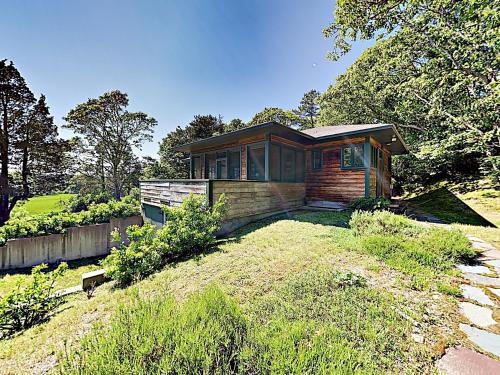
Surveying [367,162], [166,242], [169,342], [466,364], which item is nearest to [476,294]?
[466,364]

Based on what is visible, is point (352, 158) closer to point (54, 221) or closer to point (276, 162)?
point (276, 162)

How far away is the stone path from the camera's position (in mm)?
1503

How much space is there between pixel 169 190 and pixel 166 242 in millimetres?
3593

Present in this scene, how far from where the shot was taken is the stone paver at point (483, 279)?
273 cm

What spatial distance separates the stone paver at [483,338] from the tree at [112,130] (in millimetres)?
23404

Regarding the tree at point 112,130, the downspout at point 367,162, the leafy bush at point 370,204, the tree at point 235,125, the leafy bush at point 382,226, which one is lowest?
the leafy bush at point 382,226

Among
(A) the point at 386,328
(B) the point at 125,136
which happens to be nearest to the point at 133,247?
(A) the point at 386,328

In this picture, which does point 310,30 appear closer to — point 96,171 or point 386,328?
point 386,328

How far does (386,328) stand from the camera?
1.85m

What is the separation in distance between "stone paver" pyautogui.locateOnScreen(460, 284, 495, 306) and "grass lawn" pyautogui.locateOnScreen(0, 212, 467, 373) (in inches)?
7.7

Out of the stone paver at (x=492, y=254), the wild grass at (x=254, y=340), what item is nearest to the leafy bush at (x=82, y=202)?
the wild grass at (x=254, y=340)

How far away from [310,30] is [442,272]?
33.7 ft

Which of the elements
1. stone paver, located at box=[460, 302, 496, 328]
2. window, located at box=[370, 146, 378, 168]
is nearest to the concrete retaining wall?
Result: stone paver, located at box=[460, 302, 496, 328]

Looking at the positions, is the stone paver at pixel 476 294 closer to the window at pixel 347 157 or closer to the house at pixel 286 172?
the house at pixel 286 172
